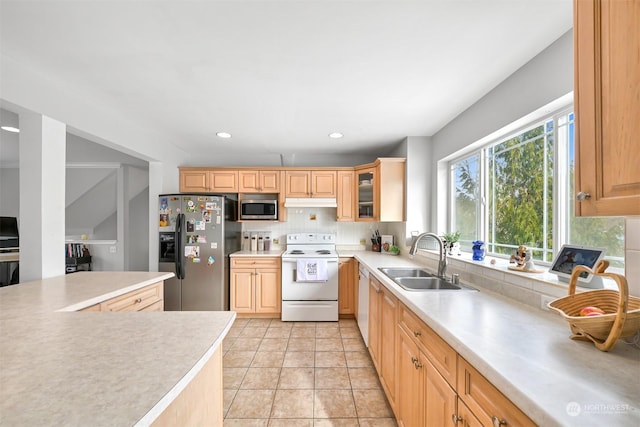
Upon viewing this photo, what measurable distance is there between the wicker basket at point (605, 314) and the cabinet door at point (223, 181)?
3601mm

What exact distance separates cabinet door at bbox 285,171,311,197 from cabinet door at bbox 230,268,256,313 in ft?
4.18

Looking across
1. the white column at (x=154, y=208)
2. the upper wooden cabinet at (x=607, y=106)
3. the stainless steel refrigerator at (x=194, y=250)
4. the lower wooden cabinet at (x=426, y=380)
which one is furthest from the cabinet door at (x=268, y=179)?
the upper wooden cabinet at (x=607, y=106)

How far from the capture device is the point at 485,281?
172cm

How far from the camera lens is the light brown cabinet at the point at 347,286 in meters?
3.46

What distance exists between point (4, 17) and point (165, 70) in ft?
2.31

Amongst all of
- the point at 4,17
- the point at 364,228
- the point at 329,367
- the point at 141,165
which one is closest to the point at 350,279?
the point at 364,228

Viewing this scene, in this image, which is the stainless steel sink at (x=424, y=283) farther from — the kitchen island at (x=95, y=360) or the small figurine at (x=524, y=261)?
the kitchen island at (x=95, y=360)

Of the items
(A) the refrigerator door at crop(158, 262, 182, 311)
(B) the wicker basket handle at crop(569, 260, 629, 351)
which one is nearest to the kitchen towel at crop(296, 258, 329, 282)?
(A) the refrigerator door at crop(158, 262, 182, 311)

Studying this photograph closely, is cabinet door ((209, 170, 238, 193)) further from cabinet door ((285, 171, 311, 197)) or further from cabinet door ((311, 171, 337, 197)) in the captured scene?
cabinet door ((311, 171, 337, 197))

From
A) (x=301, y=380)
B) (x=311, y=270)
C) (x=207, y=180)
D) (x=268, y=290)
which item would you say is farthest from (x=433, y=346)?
(x=207, y=180)

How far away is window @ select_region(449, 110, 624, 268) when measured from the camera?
1.47 metres

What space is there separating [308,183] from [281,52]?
2.30 metres

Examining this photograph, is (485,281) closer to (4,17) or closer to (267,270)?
(267,270)

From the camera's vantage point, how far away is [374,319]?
89.4 inches
